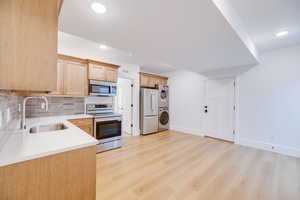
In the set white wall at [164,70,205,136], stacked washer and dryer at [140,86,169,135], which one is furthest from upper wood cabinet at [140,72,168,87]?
white wall at [164,70,205,136]

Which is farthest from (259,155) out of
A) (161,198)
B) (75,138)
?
(75,138)

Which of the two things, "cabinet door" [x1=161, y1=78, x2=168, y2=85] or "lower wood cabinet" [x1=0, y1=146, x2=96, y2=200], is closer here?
"lower wood cabinet" [x1=0, y1=146, x2=96, y2=200]

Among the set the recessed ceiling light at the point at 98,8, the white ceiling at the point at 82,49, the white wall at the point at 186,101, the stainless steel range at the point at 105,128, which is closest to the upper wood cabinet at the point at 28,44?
the recessed ceiling light at the point at 98,8

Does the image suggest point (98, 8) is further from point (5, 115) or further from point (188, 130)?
point (188, 130)

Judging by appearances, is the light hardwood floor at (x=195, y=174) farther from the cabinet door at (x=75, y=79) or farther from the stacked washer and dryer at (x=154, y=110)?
the cabinet door at (x=75, y=79)

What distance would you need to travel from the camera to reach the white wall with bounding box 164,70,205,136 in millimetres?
4734

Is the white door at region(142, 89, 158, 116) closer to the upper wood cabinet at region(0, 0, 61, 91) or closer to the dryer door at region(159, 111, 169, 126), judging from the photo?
the dryer door at region(159, 111, 169, 126)

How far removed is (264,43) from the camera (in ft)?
9.41

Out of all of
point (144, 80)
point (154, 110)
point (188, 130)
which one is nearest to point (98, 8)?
point (144, 80)

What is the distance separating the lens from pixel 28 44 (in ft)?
2.84

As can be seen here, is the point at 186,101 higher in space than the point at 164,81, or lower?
lower

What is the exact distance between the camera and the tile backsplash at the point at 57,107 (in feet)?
9.17

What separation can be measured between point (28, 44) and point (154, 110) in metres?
4.23

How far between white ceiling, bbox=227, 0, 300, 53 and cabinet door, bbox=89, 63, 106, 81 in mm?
2946
